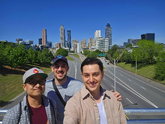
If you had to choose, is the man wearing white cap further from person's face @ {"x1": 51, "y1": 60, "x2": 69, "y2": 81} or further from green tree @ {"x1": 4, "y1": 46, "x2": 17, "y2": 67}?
green tree @ {"x1": 4, "y1": 46, "x2": 17, "y2": 67}

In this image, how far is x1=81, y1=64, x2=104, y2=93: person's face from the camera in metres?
1.97

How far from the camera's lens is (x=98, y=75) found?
6.65ft

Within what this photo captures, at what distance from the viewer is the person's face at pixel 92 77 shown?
1.97m

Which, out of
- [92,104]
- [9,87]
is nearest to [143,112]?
[92,104]

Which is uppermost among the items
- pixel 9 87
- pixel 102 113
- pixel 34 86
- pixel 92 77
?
pixel 92 77

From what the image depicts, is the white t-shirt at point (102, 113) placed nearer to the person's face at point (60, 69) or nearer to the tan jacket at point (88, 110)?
the tan jacket at point (88, 110)

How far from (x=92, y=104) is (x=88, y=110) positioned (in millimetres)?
124

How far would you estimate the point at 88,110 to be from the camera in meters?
1.83

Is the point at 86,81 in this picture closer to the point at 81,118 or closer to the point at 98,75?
the point at 98,75

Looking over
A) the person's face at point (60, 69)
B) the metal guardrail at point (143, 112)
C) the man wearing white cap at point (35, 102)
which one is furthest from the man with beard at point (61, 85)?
the metal guardrail at point (143, 112)

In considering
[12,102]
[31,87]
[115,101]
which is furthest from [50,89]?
[12,102]

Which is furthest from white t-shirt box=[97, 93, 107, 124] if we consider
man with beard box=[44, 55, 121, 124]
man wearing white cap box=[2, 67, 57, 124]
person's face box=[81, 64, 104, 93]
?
man with beard box=[44, 55, 121, 124]

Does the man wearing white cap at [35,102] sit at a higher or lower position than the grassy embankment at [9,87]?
higher

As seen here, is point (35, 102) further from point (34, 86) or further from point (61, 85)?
point (61, 85)
